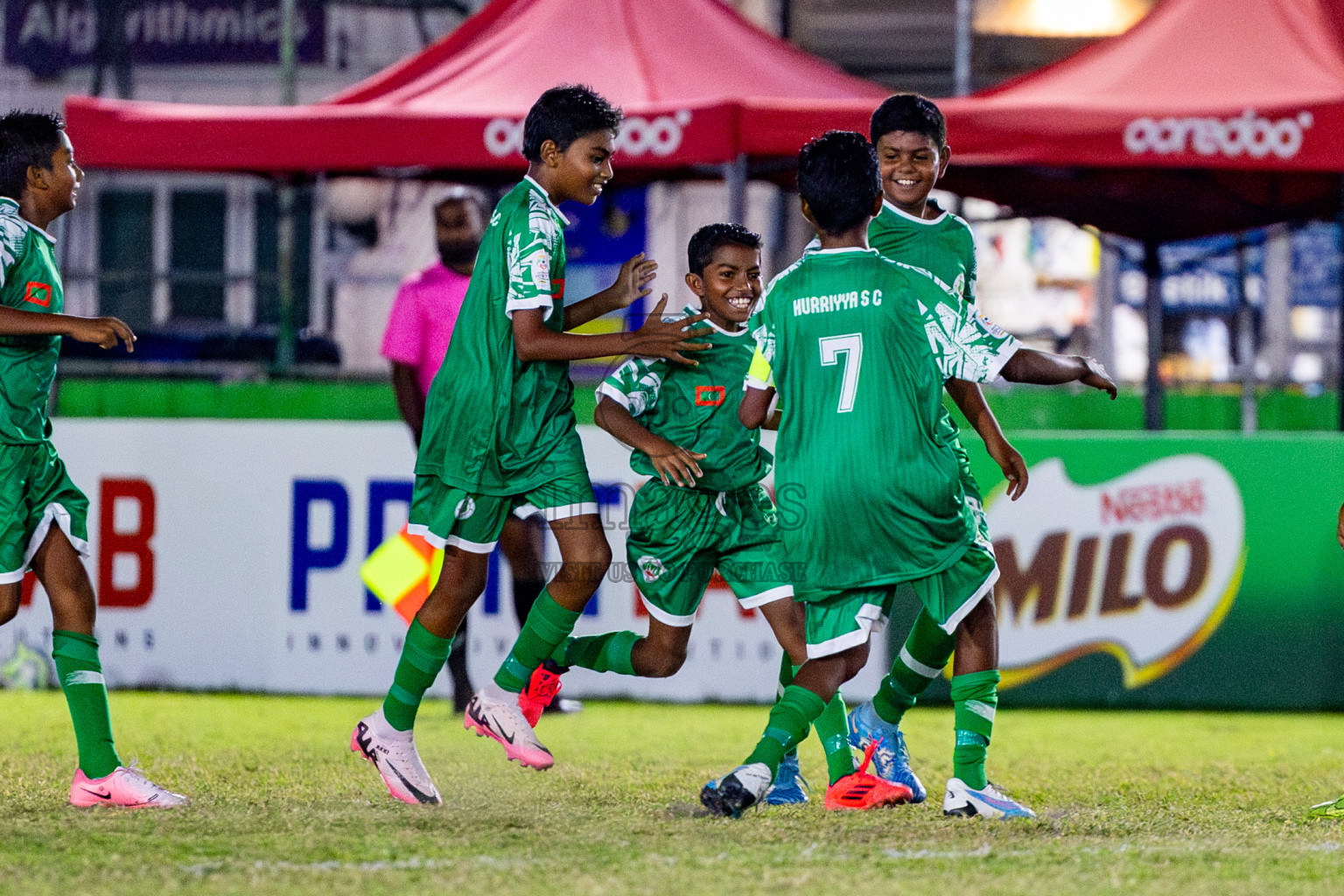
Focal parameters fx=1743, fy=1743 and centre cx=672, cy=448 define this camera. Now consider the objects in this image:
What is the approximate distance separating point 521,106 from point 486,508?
13.8ft

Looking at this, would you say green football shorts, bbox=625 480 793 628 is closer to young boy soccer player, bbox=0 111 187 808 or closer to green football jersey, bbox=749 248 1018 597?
green football jersey, bbox=749 248 1018 597

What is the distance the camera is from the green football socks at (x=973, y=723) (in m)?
4.38

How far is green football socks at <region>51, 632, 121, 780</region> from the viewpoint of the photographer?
446cm

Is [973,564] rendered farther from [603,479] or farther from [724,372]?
[603,479]

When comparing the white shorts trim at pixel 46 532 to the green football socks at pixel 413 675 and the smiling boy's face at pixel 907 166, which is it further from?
the smiling boy's face at pixel 907 166

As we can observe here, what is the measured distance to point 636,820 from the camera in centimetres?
432

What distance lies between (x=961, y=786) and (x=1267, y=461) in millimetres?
3230

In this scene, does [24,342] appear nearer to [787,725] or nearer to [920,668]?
[787,725]

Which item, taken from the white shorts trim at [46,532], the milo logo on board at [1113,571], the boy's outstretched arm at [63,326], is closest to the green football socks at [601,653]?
the white shorts trim at [46,532]

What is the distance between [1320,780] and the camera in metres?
5.27

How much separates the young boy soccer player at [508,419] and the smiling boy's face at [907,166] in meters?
0.63

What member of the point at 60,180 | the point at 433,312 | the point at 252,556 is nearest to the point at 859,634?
the point at 60,180

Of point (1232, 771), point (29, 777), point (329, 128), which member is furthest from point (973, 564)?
point (329, 128)

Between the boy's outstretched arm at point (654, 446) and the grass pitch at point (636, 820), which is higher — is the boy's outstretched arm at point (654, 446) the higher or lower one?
the higher one
